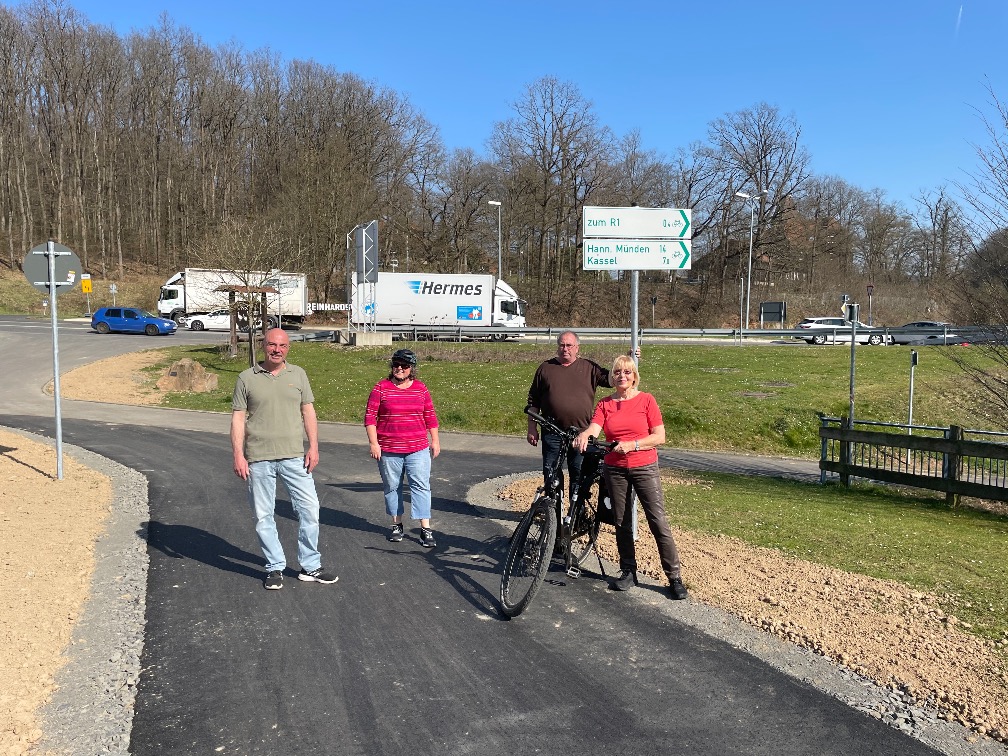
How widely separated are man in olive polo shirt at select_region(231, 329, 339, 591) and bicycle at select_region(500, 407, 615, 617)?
1492 mm

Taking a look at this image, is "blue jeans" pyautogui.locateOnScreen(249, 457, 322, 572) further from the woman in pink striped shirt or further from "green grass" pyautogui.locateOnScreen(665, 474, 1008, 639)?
"green grass" pyautogui.locateOnScreen(665, 474, 1008, 639)

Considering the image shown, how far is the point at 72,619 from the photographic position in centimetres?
496

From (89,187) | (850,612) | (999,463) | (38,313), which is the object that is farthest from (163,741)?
(89,187)

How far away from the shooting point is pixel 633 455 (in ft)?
18.1

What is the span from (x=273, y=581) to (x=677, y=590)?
2926mm

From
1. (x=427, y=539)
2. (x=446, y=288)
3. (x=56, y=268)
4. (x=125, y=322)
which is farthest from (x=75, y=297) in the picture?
(x=427, y=539)

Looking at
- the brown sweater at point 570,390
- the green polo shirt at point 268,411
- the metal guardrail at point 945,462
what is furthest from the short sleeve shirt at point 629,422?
the metal guardrail at point 945,462

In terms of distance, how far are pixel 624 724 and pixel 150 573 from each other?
160 inches

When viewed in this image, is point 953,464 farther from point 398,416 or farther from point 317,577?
point 317,577

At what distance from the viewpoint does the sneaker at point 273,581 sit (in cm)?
A: 559

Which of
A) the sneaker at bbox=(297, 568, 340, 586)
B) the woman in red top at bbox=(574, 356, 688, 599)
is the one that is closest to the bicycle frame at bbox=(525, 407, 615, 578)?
the woman in red top at bbox=(574, 356, 688, 599)

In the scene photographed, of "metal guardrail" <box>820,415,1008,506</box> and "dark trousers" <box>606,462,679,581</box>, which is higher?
"dark trousers" <box>606,462,679,581</box>

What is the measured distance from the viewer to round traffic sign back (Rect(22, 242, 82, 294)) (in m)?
9.25

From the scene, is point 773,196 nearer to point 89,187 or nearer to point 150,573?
point 89,187
